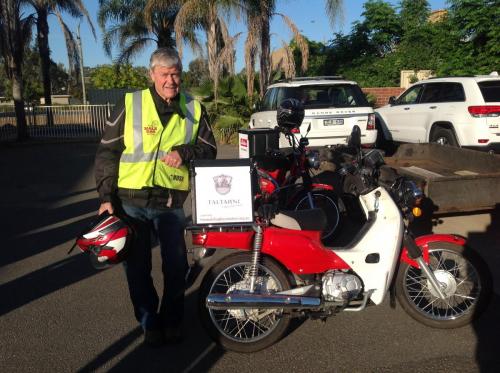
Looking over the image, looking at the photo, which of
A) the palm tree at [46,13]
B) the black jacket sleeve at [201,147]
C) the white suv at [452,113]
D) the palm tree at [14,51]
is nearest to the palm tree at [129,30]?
the palm tree at [46,13]

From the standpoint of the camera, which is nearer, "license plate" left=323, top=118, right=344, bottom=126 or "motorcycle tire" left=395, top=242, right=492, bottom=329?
"motorcycle tire" left=395, top=242, right=492, bottom=329

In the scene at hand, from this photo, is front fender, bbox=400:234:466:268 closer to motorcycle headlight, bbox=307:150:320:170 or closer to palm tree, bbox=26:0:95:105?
motorcycle headlight, bbox=307:150:320:170

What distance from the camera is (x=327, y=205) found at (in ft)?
20.1

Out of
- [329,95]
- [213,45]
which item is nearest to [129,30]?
[213,45]

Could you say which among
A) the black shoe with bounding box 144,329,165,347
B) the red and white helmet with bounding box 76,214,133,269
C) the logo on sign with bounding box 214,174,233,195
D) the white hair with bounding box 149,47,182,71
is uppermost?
the white hair with bounding box 149,47,182,71

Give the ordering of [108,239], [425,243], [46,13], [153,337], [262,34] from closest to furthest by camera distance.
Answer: [108,239]
[153,337]
[425,243]
[262,34]
[46,13]

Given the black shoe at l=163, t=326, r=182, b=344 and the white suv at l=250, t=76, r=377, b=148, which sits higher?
the white suv at l=250, t=76, r=377, b=148

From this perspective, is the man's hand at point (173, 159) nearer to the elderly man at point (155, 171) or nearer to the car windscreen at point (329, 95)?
the elderly man at point (155, 171)

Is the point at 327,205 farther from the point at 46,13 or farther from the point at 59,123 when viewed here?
the point at 46,13

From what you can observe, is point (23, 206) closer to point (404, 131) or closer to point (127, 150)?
point (127, 150)

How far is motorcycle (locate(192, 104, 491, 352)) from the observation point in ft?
11.1

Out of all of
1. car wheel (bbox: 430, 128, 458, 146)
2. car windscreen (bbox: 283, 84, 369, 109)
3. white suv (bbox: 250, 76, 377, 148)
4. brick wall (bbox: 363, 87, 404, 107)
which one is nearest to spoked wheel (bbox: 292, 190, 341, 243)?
white suv (bbox: 250, 76, 377, 148)

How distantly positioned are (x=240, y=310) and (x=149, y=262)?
708mm

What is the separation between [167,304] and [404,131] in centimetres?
942
